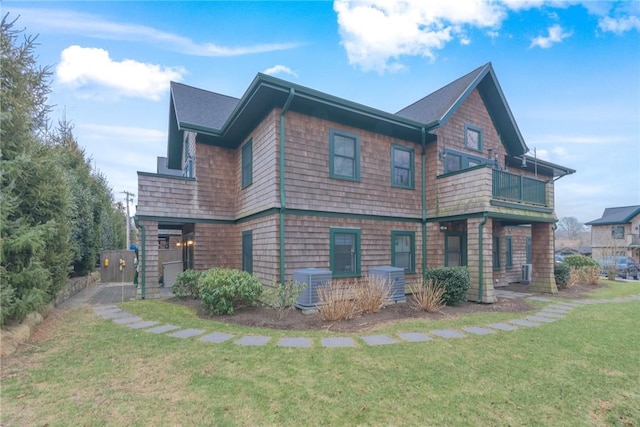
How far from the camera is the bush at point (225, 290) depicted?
6.88 meters

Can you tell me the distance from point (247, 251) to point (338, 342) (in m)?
5.63

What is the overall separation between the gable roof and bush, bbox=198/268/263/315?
7.43 m

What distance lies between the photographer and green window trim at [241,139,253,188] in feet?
31.5

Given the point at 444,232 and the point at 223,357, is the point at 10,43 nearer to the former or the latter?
the point at 223,357

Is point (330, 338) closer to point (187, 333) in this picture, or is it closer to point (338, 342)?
point (338, 342)

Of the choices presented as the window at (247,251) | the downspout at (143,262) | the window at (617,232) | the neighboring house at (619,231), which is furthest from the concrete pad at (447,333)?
the window at (617,232)

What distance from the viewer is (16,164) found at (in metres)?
5.24

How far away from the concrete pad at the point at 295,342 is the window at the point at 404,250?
536 cm

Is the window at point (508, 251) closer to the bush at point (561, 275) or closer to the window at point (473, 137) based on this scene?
the bush at point (561, 275)

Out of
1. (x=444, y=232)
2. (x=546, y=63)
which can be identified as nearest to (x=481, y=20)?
(x=546, y=63)

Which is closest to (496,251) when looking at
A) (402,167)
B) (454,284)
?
(454,284)

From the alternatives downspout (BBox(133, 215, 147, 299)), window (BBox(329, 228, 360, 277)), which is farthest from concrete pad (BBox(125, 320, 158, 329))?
window (BBox(329, 228, 360, 277))

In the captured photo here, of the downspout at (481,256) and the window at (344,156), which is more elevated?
the window at (344,156)

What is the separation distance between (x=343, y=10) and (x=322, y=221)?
8.79 meters
